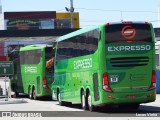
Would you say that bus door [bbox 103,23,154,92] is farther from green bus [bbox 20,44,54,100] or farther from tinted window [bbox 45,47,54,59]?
tinted window [bbox 45,47,54,59]

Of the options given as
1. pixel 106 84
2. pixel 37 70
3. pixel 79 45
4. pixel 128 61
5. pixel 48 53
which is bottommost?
pixel 106 84

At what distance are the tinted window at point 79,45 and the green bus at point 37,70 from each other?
4707mm

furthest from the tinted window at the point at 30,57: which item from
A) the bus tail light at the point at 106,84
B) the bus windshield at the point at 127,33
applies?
the bus tail light at the point at 106,84

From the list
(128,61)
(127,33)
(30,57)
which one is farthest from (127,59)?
(30,57)

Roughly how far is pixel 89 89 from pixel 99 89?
1.35 metres

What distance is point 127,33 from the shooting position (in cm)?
1923

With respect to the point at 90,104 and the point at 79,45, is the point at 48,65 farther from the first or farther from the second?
the point at 90,104

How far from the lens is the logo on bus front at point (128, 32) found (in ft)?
63.0

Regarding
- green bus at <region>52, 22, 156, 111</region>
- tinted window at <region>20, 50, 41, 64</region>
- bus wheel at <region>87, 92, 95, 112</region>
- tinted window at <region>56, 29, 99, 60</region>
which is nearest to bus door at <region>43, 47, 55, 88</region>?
tinted window at <region>20, 50, 41, 64</region>

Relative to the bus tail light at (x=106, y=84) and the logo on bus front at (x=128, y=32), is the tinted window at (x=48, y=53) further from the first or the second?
the bus tail light at (x=106, y=84)

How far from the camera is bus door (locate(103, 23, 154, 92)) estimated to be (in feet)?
62.3

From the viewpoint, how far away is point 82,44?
69.9ft

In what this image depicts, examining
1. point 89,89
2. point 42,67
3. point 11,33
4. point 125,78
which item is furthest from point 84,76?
point 11,33

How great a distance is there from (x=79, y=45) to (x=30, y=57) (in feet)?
39.1
